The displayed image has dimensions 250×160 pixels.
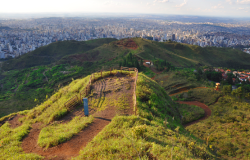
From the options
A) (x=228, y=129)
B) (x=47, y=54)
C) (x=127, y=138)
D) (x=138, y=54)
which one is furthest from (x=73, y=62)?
(x=127, y=138)

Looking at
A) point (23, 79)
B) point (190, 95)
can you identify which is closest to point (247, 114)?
point (190, 95)

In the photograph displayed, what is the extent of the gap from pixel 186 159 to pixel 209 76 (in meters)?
35.0

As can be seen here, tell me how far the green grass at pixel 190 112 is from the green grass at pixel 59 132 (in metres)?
14.0

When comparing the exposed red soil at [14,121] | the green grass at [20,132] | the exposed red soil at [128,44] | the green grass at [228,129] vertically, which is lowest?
the green grass at [228,129]

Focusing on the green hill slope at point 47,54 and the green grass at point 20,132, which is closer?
the green grass at point 20,132

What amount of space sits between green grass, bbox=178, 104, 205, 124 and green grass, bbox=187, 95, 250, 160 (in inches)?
45.5

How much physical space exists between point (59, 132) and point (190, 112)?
58.9ft

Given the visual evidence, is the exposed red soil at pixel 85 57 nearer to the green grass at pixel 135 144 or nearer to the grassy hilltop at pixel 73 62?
the grassy hilltop at pixel 73 62

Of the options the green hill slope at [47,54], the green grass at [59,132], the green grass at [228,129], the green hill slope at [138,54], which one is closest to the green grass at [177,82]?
the green grass at [228,129]

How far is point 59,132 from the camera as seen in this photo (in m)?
6.93

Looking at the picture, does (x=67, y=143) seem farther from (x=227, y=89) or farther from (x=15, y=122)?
(x=227, y=89)

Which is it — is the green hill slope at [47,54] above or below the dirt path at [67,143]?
below

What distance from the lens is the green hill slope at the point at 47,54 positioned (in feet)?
173

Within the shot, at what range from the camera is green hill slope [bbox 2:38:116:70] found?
52.6 m
